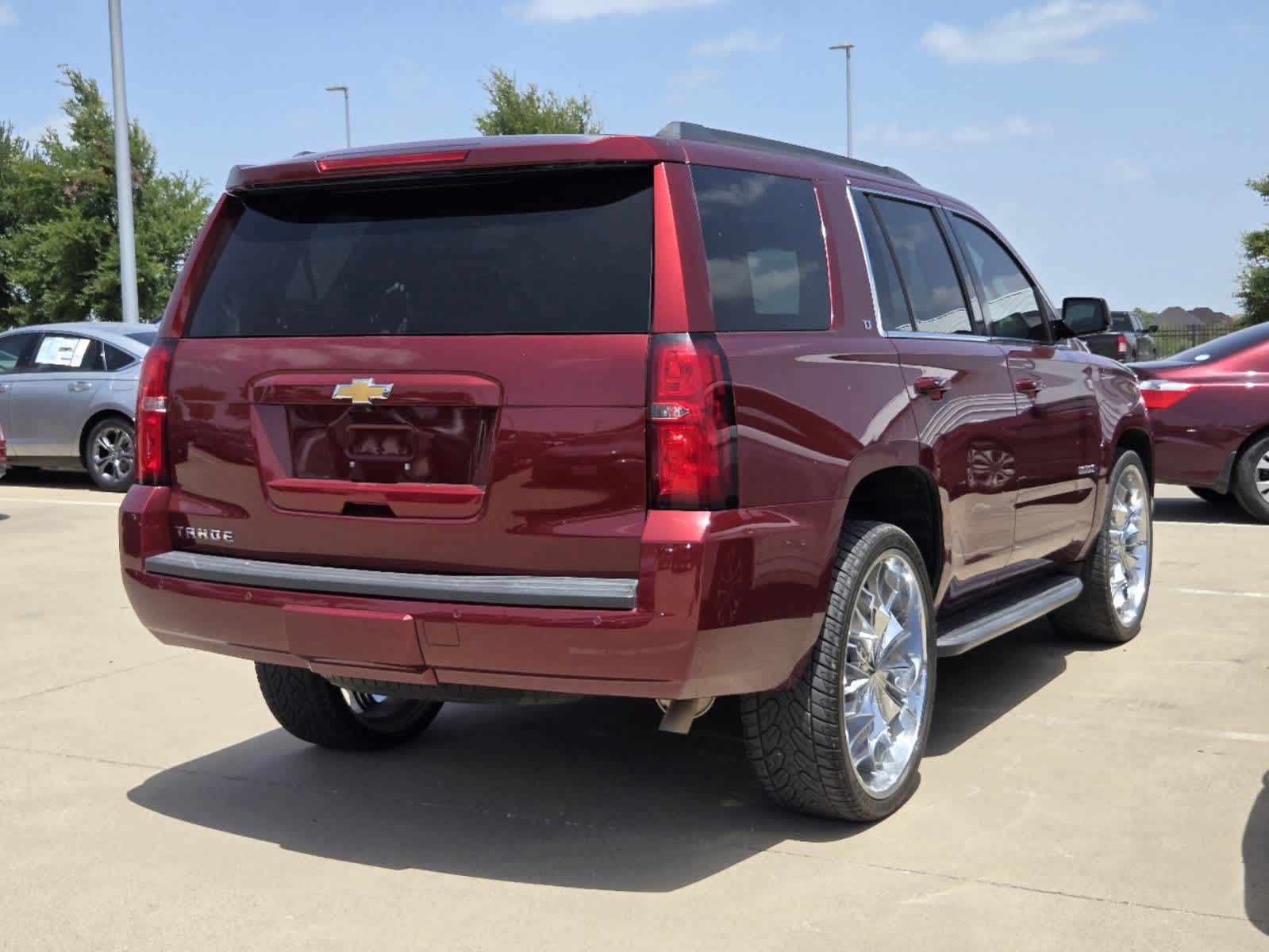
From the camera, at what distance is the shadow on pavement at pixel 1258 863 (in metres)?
3.65

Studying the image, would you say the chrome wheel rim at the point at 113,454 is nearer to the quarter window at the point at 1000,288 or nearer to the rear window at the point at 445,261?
the quarter window at the point at 1000,288

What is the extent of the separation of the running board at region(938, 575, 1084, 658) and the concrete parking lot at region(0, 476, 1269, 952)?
0.40 m

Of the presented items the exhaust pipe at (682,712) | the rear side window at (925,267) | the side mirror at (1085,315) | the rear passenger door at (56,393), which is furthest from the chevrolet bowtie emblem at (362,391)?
the rear passenger door at (56,393)

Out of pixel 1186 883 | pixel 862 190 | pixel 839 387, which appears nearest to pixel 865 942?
pixel 1186 883

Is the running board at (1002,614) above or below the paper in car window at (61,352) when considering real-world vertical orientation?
below

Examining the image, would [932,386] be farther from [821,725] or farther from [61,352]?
[61,352]

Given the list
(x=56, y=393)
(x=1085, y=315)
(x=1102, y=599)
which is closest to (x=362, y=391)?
(x=1085, y=315)

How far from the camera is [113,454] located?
14.4 meters

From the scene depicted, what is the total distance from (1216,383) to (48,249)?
26805mm

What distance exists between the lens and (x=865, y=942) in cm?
351

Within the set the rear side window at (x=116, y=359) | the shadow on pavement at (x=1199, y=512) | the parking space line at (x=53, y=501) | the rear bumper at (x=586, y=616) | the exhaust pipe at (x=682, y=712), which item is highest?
the rear side window at (x=116, y=359)

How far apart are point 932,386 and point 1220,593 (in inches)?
159

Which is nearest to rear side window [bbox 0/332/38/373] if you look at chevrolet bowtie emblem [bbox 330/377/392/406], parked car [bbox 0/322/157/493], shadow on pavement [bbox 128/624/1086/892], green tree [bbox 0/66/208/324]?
parked car [bbox 0/322/157/493]

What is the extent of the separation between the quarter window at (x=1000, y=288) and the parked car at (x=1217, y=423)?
16.2 feet
